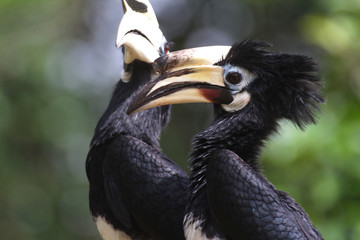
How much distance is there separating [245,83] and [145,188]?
0.80 meters

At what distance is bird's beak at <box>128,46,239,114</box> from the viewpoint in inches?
121

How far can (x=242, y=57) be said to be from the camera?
3100 mm

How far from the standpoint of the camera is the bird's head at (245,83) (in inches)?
121

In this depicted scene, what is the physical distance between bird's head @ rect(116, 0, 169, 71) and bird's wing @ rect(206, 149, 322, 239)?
1.14 meters

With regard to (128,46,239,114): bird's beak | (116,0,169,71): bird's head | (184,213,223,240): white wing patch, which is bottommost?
(184,213,223,240): white wing patch

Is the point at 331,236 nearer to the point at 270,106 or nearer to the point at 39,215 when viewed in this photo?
the point at 270,106

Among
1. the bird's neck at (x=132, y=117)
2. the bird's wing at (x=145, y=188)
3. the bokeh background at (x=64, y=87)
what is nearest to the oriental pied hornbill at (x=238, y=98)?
the bird's wing at (x=145, y=188)

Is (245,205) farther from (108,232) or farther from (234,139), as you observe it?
(108,232)

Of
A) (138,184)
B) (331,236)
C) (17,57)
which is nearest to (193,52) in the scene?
(138,184)

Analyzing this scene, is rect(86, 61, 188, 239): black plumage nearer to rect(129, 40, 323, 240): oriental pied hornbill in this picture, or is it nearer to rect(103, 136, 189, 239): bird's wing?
rect(103, 136, 189, 239): bird's wing

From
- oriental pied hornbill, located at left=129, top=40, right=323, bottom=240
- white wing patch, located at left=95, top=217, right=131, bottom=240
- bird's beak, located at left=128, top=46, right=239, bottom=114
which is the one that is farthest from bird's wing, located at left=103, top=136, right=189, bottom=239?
bird's beak, located at left=128, top=46, right=239, bottom=114

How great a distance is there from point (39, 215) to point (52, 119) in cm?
162

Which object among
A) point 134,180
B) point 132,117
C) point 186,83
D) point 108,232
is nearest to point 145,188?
point 134,180

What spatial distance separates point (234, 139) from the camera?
123 inches
